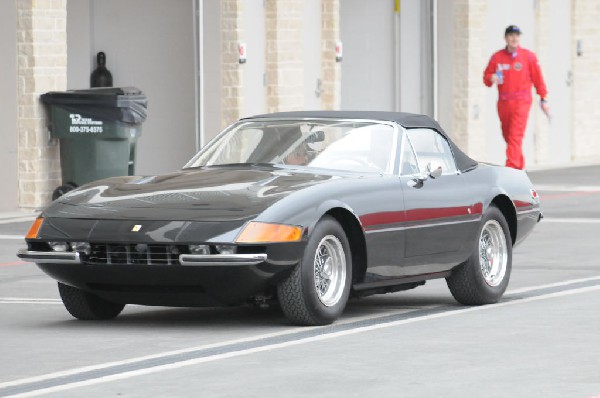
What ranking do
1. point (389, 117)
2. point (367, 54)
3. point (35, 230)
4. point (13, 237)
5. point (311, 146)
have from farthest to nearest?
point (367, 54) < point (13, 237) < point (389, 117) < point (311, 146) < point (35, 230)

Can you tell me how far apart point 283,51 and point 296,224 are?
50.8ft

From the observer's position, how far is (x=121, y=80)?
83.3 feet

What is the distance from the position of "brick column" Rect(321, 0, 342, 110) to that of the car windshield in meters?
15.0

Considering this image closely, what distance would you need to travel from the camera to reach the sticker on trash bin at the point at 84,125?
67.9 ft

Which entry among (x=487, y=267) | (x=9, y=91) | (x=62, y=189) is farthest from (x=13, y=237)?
(x=487, y=267)

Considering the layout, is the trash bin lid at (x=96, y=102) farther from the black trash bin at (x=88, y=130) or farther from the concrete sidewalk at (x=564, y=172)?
the concrete sidewalk at (x=564, y=172)

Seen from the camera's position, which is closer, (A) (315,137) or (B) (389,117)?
(A) (315,137)

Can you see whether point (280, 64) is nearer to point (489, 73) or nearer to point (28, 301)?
point (489, 73)

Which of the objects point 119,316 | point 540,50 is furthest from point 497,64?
point 119,316

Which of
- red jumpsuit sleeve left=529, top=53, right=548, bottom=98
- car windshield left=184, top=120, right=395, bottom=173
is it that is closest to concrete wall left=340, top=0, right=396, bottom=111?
red jumpsuit sleeve left=529, top=53, right=548, bottom=98

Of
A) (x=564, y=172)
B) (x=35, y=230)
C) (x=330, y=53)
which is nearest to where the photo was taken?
(x=35, y=230)

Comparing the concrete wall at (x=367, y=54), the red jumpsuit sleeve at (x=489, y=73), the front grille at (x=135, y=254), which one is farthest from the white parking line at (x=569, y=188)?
the front grille at (x=135, y=254)

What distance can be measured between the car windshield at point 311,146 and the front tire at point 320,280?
888 mm

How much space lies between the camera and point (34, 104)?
68.4 ft
